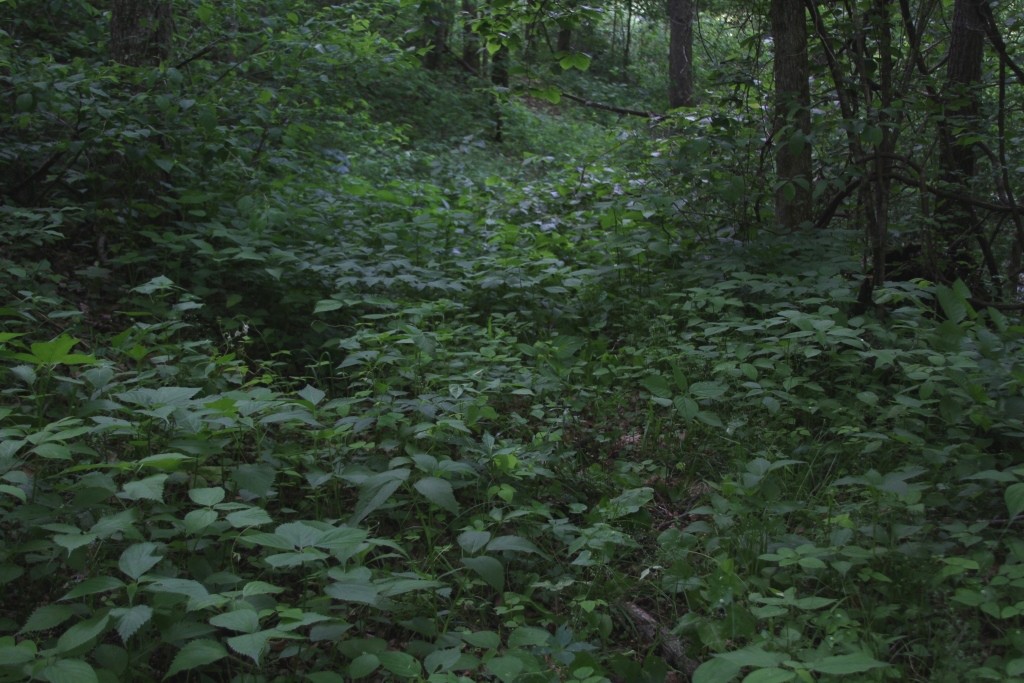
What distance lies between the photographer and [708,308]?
Answer: 421cm

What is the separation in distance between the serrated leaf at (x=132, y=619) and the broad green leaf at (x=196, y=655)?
127mm

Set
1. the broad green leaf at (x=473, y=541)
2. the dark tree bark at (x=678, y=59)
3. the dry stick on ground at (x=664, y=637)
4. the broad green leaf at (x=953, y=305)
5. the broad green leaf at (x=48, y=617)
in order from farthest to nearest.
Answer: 1. the dark tree bark at (x=678, y=59)
2. the broad green leaf at (x=953, y=305)
3. the broad green leaf at (x=473, y=541)
4. the dry stick on ground at (x=664, y=637)
5. the broad green leaf at (x=48, y=617)

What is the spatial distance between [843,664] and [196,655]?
1582 mm

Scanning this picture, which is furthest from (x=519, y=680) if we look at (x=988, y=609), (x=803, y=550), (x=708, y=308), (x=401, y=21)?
(x=401, y=21)

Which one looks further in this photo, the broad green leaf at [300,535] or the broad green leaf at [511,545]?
the broad green leaf at [511,545]

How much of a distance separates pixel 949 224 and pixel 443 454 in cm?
381

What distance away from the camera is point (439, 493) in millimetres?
2516

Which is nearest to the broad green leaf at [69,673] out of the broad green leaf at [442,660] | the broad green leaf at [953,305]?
the broad green leaf at [442,660]

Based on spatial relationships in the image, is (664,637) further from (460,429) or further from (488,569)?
(460,429)

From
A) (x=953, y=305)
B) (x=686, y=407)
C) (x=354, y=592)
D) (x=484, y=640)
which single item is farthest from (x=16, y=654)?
(x=953, y=305)

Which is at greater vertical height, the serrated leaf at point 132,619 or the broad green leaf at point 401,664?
the serrated leaf at point 132,619

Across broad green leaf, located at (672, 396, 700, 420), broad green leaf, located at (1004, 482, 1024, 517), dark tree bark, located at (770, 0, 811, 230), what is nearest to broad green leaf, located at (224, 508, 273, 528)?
broad green leaf, located at (672, 396, 700, 420)

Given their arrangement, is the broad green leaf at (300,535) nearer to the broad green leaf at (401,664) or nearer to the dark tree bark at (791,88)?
the broad green leaf at (401,664)

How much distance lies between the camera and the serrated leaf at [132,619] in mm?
1840
